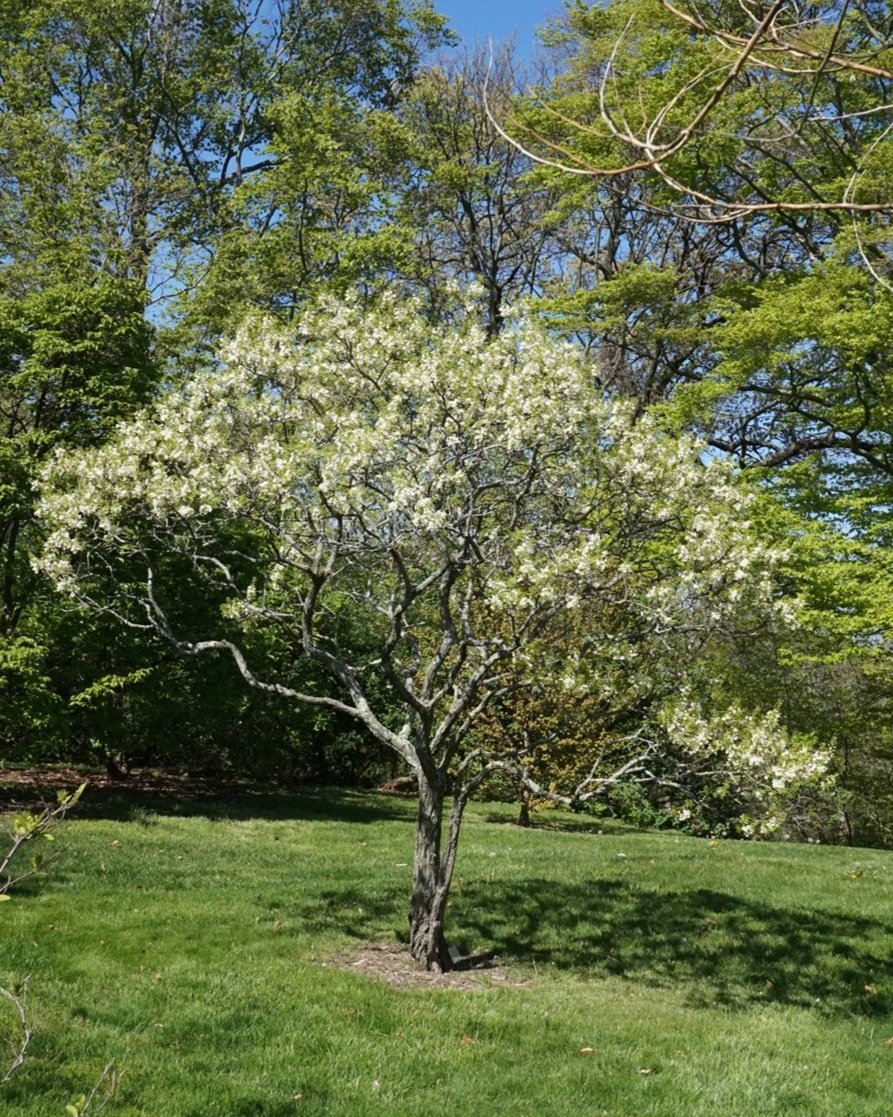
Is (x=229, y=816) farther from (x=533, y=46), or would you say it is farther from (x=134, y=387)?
(x=533, y=46)

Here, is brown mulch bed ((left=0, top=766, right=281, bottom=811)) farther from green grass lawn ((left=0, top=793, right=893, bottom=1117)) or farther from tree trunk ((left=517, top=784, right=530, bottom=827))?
tree trunk ((left=517, top=784, right=530, bottom=827))

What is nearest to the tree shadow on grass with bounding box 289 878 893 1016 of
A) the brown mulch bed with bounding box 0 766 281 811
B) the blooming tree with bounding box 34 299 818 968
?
the blooming tree with bounding box 34 299 818 968

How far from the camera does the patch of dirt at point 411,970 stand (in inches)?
244

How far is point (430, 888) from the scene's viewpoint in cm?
655

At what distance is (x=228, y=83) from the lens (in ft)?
79.4

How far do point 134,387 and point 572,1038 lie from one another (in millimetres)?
10030

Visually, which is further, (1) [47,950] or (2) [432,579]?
(2) [432,579]

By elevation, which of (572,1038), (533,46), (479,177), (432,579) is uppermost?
(533,46)

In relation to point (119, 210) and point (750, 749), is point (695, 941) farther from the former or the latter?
point (119, 210)

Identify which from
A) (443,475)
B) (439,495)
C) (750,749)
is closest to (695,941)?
(750,749)

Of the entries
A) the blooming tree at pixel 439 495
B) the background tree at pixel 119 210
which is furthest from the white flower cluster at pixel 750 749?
the background tree at pixel 119 210

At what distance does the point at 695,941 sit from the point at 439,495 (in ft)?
13.5

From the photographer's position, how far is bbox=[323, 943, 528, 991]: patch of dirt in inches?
244

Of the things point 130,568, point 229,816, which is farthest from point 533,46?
point 229,816
